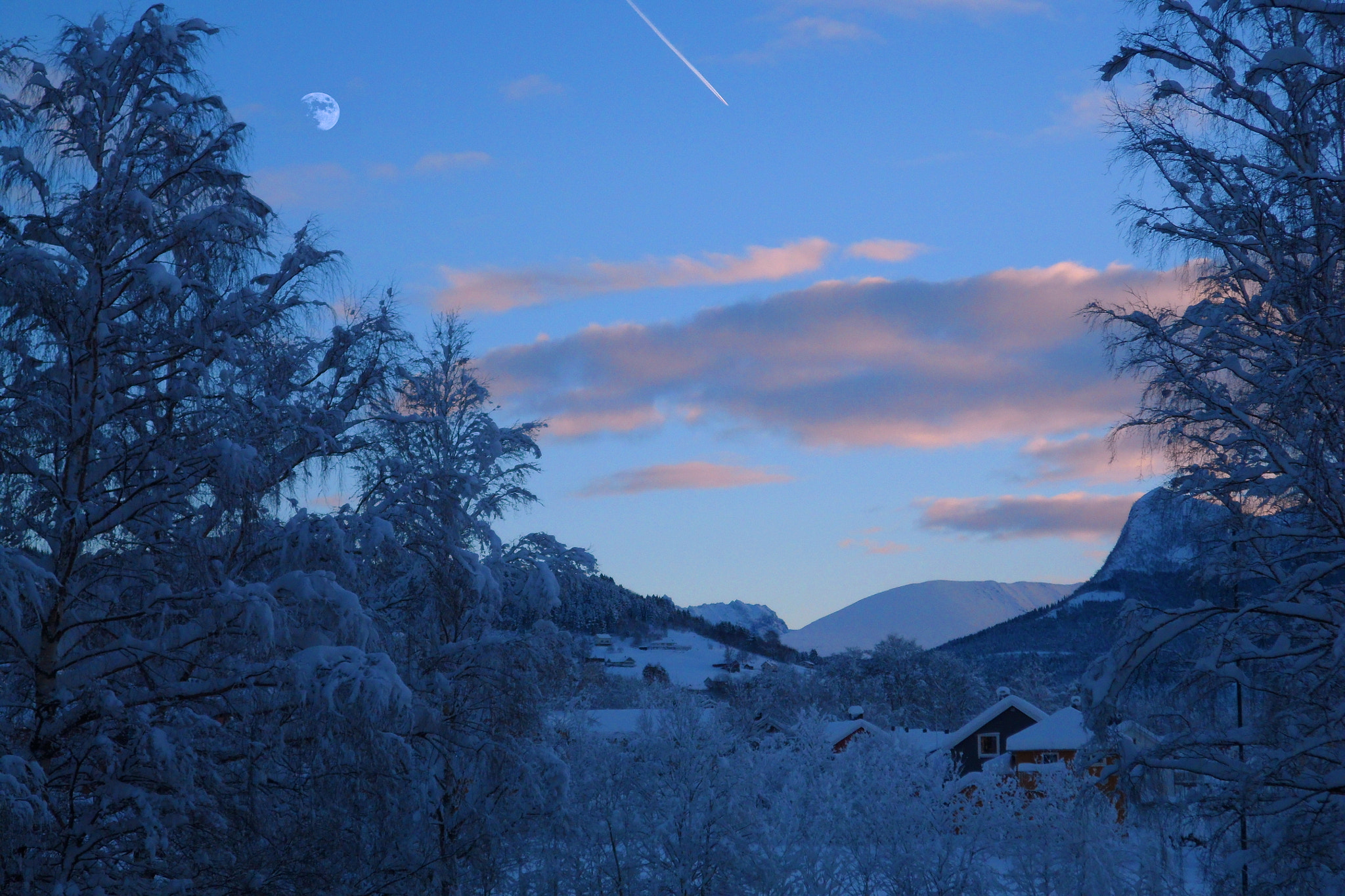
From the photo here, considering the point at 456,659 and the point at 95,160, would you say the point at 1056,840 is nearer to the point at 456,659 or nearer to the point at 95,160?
the point at 456,659

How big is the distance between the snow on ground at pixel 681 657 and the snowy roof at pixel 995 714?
79.5m

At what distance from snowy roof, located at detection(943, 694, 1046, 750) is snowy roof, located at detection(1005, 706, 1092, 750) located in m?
2.20

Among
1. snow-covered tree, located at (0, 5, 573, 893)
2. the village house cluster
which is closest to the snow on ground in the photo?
the village house cluster

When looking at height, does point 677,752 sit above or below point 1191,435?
below

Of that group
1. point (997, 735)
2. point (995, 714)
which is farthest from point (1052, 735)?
point (997, 735)

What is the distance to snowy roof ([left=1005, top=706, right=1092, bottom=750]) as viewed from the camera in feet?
129

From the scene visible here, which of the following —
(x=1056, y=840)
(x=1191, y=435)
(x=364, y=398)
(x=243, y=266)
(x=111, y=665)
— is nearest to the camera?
(x=111, y=665)

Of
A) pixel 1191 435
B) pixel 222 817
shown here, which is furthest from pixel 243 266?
pixel 1191 435

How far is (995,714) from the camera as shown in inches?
1768

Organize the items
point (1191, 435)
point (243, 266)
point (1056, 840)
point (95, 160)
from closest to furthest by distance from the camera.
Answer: point (95, 160), point (243, 266), point (1191, 435), point (1056, 840)

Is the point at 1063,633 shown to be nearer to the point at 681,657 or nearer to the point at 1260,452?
the point at 681,657

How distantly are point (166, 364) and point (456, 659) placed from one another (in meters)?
5.21

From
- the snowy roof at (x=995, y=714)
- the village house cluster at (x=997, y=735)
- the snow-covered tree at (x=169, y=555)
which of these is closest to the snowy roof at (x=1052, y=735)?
the village house cluster at (x=997, y=735)

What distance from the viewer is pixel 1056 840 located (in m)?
19.9
